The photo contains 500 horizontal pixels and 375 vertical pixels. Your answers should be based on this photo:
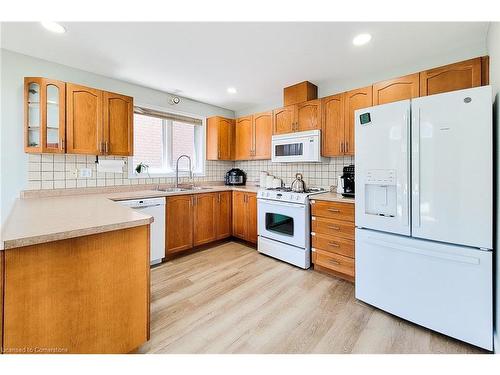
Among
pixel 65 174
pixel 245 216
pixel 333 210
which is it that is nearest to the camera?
pixel 333 210

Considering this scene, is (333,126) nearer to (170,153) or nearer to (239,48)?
(239,48)

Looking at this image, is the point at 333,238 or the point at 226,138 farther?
the point at 226,138

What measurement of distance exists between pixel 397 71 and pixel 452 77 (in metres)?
0.65

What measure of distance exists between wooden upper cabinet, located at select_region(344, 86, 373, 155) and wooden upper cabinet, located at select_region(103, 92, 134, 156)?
2.60 m

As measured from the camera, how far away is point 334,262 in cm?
241

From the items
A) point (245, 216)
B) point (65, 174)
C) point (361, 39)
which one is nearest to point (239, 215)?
point (245, 216)

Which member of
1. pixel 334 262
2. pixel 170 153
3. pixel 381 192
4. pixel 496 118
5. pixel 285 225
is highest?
pixel 170 153

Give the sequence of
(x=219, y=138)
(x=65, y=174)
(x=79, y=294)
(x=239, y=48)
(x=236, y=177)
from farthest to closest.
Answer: (x=236, y=177) → (x=219, y=138) → (x=65, y=174) → (x=239, y=48) → (x=79, y=294)

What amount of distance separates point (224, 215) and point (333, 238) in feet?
5.72

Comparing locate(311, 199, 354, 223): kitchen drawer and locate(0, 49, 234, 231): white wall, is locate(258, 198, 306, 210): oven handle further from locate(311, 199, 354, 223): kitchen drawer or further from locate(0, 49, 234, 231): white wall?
locate(0, 49, 234, 231): white wall

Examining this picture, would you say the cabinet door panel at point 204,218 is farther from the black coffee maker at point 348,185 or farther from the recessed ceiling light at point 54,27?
the recessed ceiling light at point 54,27

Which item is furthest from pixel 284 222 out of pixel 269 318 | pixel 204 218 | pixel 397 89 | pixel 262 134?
pixel 397 89

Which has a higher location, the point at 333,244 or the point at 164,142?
the point at 164,142
